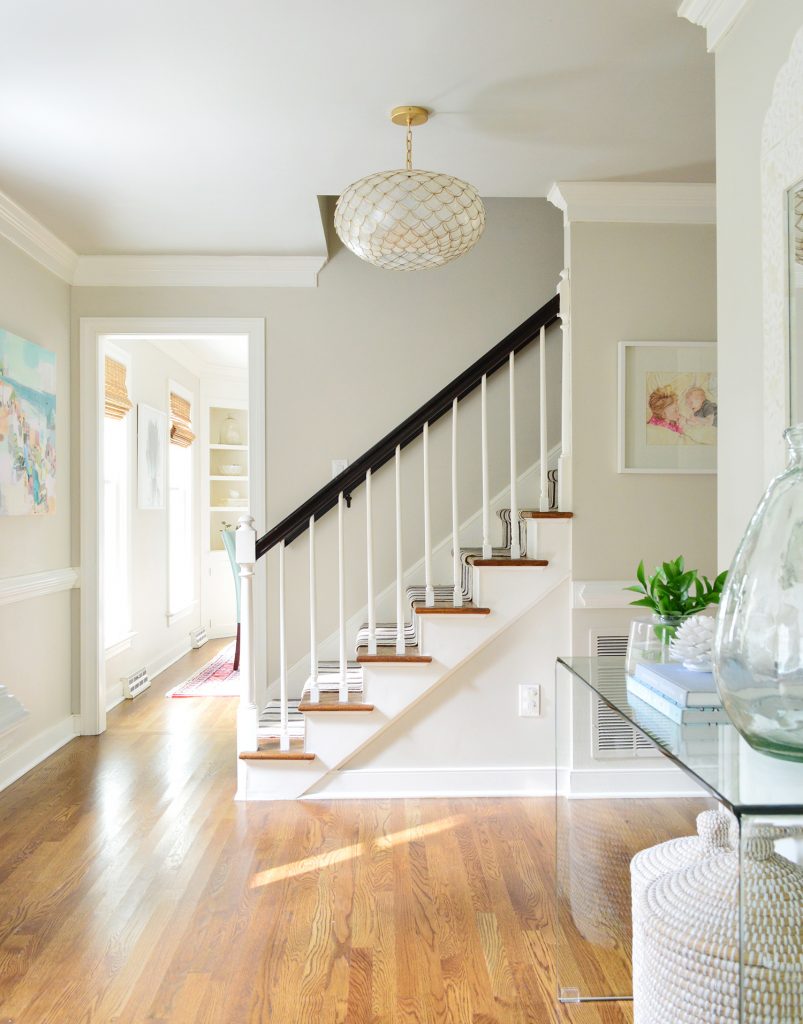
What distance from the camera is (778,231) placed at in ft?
6.01

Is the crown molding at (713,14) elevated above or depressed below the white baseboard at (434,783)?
above

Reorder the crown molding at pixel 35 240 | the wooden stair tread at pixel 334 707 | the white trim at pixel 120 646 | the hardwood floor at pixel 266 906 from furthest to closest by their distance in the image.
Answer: the white trim at pixel 120 646 → the crown molding at pixel 35 240 → the wooden stair tread at pixel 334 707 → the hardwood floor at pixel 266 906

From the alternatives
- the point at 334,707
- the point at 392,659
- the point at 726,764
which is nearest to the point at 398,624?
the point at 392,659

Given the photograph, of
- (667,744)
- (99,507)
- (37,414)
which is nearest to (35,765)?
(99,507)

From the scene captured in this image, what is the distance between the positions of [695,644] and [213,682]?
467 centimetres

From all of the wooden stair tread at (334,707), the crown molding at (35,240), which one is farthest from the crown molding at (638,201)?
the crown molding at (35,240)

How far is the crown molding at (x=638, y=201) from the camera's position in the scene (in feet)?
11.2

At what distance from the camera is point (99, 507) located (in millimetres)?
4305

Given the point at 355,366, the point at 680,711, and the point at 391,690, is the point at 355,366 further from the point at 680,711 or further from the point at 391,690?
the point at 680,711

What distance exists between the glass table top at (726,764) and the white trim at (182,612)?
215 inches

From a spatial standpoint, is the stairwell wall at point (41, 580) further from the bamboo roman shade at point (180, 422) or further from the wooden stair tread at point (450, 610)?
the bamboo roman shade at point (180, 422)

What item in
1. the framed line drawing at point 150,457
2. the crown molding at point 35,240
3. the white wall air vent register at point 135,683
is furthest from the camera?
the framed line drawing at point 150,457

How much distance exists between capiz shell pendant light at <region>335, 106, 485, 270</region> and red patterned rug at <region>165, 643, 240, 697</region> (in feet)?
11.1

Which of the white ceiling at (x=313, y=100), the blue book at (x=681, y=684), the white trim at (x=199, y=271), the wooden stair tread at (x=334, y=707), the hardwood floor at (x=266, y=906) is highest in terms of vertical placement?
the white ceiling at (x=313, y=100)
